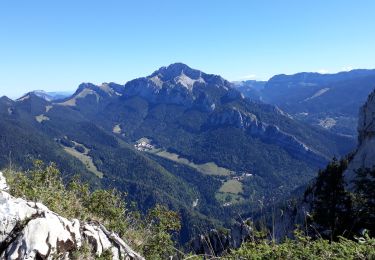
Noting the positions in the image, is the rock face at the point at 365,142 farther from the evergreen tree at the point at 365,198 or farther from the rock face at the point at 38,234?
the rock face at the point at 38,234

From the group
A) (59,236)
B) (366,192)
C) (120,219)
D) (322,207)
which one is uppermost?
(59,236)

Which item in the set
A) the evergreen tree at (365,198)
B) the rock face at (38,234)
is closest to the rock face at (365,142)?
the evergreen tree at (365,198)

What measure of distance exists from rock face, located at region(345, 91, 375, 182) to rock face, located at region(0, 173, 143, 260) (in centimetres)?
4043

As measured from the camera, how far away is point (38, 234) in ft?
41.4

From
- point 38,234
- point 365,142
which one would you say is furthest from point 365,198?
point 38,234

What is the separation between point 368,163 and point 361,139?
9924 mm

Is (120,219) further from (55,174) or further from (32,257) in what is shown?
(32,257)

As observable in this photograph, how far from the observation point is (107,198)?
2033 centimetres

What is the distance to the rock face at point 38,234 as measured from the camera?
40.2 feet

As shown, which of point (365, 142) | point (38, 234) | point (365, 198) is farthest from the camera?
point (365, 142)

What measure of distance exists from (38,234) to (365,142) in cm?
4879

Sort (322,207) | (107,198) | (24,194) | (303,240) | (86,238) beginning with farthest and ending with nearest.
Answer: (322,207) < (107,198) < (24,194) < (86,238) < (303,240)

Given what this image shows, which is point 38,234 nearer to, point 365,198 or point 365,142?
point 365,198

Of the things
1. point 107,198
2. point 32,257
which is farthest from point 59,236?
point 107,198
